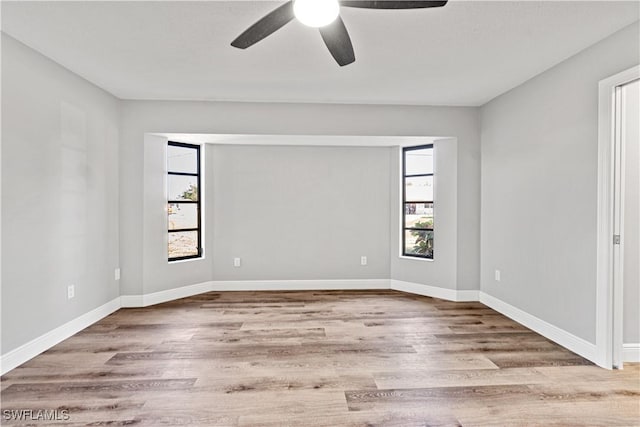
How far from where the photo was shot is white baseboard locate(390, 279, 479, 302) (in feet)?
14.1

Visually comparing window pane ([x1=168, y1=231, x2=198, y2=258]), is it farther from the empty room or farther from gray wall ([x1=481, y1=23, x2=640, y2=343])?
gray wall ([x1=481, y1=23, x2=640, y2=343])

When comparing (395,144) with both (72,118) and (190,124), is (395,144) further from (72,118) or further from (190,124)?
(72,118)

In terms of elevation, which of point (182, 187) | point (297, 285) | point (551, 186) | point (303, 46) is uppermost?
point (303, 46)

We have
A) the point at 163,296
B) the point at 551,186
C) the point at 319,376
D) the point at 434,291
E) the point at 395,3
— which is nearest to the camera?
the point at 395,3

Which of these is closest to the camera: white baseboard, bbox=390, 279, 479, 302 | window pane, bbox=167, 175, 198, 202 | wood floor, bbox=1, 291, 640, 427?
wood floor, bbox=1, 291, 640, 427

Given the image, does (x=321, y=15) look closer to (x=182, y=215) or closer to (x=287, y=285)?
(x=182, y=215)

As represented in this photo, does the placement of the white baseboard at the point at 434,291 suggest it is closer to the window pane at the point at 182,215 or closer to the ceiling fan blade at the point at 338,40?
the window pane at the point at 182,215

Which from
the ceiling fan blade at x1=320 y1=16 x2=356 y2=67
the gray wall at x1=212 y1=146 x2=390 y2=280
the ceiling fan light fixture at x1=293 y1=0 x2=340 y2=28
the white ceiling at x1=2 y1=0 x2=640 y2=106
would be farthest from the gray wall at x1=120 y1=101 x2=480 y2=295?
the ceiling fan light fixture at x1=293 y1=0 x2=340 y2=28

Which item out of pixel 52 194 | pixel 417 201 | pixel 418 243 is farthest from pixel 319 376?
pixel 417 201

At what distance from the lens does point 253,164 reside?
15.8ft

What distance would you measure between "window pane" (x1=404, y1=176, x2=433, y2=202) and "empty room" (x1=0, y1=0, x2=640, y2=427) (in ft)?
0.10

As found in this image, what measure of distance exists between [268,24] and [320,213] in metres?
3.26

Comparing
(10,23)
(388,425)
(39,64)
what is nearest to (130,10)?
(10,23)

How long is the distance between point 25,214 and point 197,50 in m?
1.88
